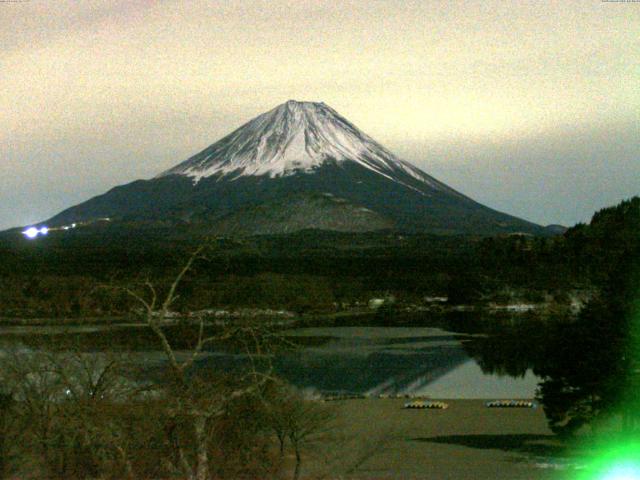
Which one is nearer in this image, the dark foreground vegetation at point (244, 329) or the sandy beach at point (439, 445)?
the dark foreground vegetation at point (244, 329)

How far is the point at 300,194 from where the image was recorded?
172000 millimetres

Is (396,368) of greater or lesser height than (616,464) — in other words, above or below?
below

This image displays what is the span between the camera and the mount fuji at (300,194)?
521 feet

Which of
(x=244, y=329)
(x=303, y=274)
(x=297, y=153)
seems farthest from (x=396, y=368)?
(x=297, y=153)

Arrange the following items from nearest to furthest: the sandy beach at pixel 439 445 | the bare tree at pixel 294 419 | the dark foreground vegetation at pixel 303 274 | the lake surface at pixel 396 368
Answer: the bare tree at pixel 294 419 < the sandy beach at pixel 439 445 < the lake surface at pixel 396 368 < the dark foreground vegetation at pixel 303 274

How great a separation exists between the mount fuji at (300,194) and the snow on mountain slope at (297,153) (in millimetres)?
188

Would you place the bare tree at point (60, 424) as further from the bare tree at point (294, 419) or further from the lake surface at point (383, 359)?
the lake surface at point (383, 359)

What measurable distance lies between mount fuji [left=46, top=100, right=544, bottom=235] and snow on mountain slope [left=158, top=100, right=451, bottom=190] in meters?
0.19

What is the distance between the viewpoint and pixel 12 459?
52.9ft

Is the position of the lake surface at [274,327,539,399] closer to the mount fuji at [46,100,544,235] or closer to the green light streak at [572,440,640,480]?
the green light streak at [572,440,640,480]

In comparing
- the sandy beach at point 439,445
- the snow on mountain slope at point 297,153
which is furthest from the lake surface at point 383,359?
the snow on mountain slope at point 297,153

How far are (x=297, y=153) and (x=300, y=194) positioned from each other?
20603 mm

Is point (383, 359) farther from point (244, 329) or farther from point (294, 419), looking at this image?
point (244, 329)

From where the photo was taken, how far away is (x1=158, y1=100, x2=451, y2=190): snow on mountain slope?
→ 188m
